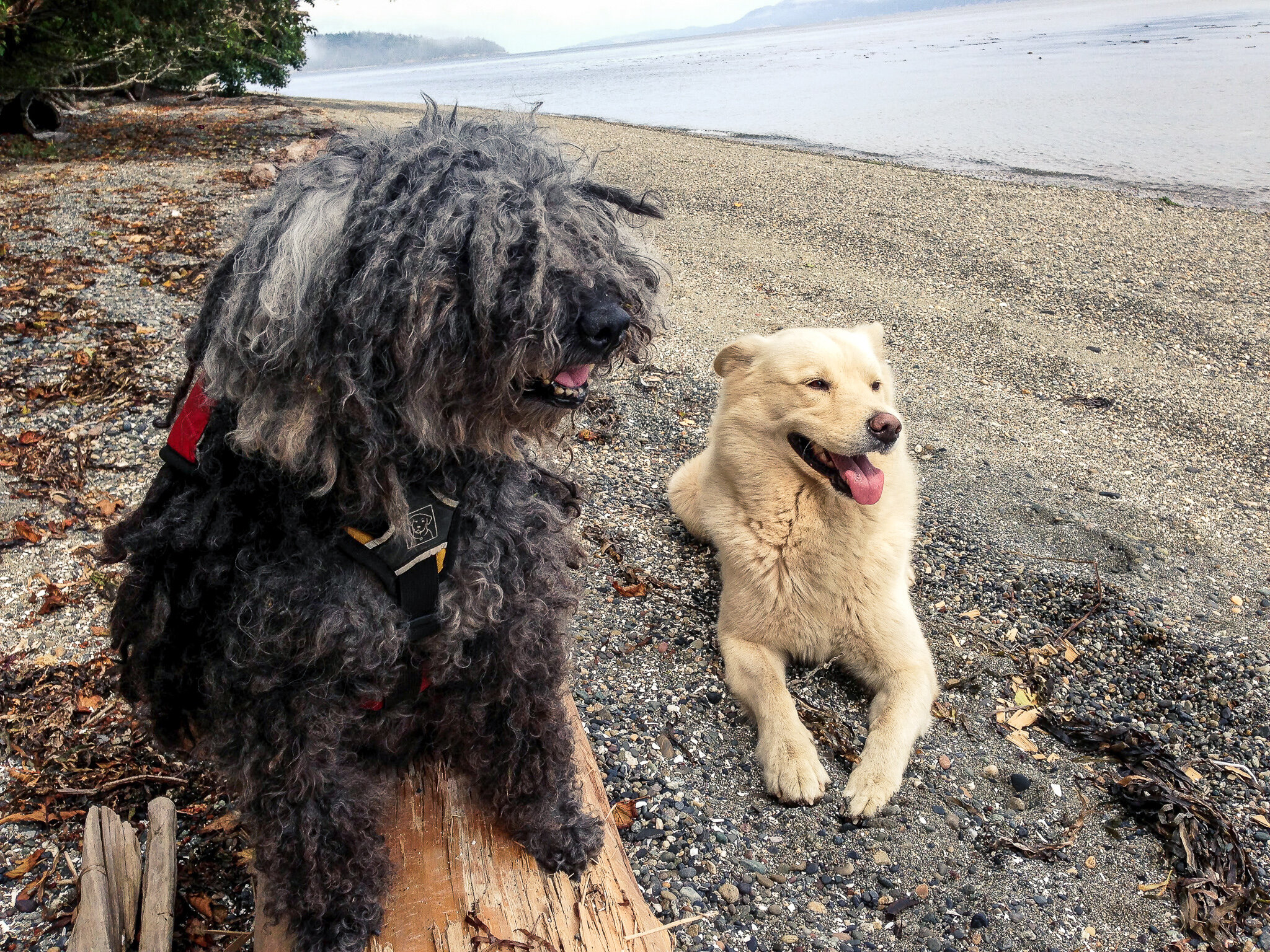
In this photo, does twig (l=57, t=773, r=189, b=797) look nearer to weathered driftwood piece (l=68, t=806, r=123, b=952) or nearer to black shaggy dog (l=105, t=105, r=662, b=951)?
weathered driftwood piece (l=68, t=806, r=123, b=952)

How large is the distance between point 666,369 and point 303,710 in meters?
5.54

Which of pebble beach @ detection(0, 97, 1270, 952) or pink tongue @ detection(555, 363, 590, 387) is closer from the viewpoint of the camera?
pink tongue @ detection(555, 363, 590, 387)

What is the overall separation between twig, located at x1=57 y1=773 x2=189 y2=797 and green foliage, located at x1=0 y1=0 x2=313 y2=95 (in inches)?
388

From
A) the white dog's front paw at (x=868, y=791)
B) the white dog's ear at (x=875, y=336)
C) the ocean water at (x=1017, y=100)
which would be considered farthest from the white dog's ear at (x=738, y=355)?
the white dog's front paw at (x=868, y=791)

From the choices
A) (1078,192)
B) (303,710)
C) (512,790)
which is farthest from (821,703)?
(1078,192)

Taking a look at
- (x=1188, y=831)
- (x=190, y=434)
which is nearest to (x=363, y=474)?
(x=190, y=434)

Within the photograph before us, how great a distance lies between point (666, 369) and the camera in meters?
7.30

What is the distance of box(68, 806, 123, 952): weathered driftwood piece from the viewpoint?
2.36 m

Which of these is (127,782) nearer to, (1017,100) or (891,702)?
(891,702)

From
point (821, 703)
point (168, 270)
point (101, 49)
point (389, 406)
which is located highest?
point (101, 49)

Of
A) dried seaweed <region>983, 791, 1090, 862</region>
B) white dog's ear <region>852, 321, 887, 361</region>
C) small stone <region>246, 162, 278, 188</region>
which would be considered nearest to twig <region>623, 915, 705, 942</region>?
dried seaweed <region>983, 791, 1090, 862</region>

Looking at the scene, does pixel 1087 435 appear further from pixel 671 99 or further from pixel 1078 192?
pixel 671 99

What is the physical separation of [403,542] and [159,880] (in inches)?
60.0

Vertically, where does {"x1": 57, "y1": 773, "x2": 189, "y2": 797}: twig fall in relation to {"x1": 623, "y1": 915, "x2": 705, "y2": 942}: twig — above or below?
above
